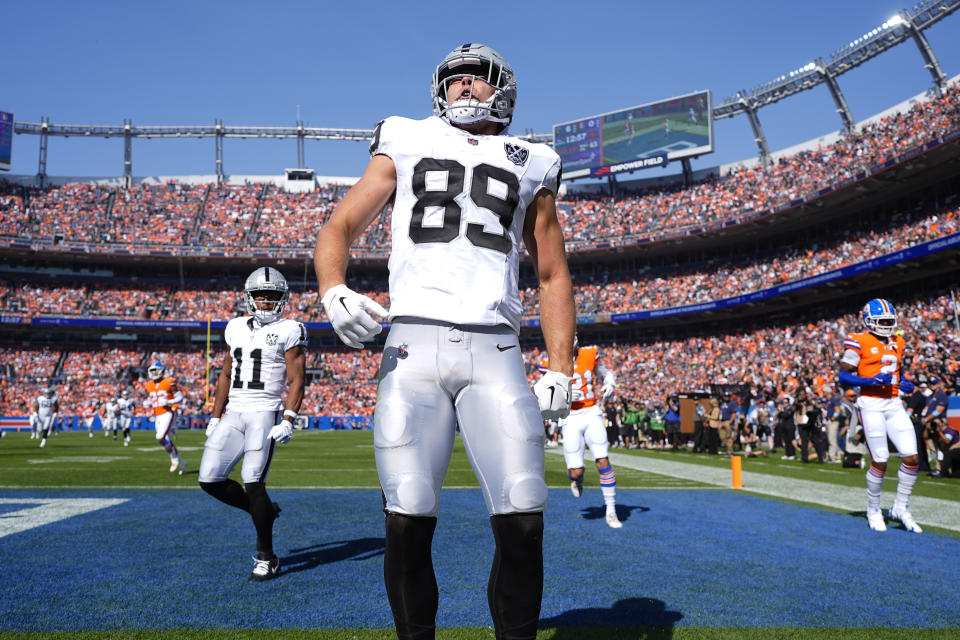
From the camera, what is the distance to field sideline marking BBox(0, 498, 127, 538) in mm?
6863

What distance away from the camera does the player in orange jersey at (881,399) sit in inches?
292

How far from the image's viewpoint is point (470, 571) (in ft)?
17.2

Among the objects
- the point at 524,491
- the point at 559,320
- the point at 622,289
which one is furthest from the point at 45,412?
the point at 622,289

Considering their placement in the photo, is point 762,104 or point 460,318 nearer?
point 460,318

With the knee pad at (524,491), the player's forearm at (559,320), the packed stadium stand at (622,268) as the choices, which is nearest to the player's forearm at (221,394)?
the player's forearm at (559,320)

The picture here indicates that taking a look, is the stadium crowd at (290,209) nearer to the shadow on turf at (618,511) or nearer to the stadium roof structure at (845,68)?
the stadium roof structure at (845,68)

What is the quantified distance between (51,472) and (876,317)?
13.3 meters

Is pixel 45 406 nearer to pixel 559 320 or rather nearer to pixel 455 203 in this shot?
pixel 455 203

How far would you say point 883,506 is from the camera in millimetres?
9016

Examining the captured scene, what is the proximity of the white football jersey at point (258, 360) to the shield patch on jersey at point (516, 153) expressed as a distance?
371cm

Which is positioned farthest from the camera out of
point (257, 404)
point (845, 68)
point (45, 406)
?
point (845, 68)

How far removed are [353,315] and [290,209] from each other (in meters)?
53.4

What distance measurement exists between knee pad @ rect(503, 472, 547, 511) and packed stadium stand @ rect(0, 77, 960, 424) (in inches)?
1081

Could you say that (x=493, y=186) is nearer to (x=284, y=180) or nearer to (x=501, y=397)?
(x=501, y=397)
